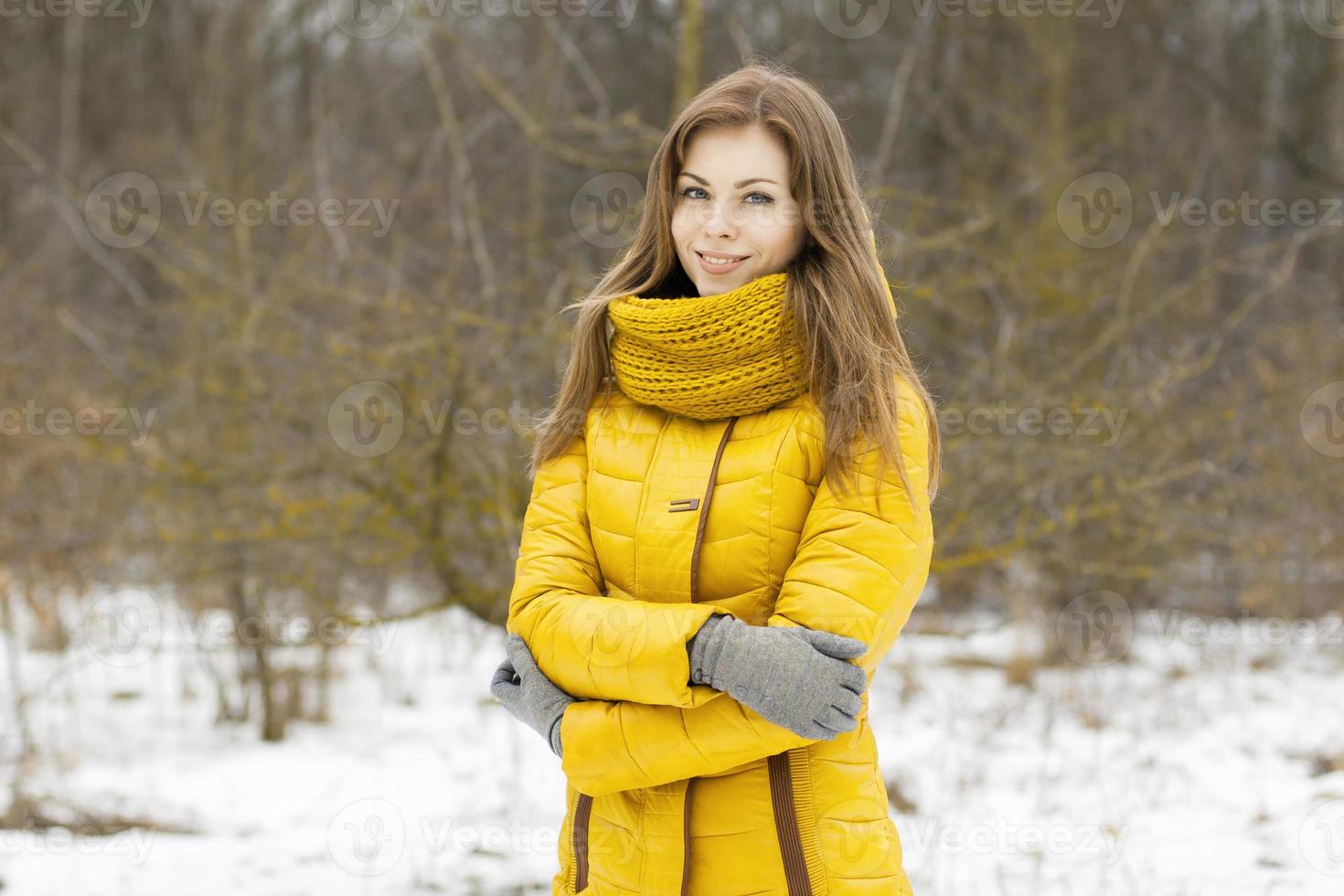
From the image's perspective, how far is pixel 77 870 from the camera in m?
3.70

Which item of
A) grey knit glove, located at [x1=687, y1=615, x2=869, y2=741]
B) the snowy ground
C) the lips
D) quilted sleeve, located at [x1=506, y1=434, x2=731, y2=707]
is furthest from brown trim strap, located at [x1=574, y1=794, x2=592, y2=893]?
the snowy ground

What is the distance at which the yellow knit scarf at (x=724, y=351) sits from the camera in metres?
1.73

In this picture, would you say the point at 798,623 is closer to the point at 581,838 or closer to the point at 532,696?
the point at 532,696

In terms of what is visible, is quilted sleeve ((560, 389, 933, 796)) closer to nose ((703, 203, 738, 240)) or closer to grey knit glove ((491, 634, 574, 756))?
grey knit glove ((491, 634, 574, 756))

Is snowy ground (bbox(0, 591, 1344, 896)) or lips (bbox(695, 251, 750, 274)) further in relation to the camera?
snowy ground (bbox(0, 591, 1344, 896))

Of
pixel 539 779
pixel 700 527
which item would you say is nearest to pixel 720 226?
pixel 700 527

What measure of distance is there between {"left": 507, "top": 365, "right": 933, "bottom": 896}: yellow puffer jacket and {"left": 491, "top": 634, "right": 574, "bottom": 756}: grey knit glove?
0.07ft

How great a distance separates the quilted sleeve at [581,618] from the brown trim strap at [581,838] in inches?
10.6

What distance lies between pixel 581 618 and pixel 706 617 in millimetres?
200

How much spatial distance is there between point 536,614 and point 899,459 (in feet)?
2.00

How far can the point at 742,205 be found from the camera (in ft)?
6.00

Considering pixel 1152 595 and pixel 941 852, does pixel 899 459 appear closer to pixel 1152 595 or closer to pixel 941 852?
pixel 941 852

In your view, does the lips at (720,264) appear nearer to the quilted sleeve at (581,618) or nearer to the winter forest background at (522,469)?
the quilted sleeve at (581,618)

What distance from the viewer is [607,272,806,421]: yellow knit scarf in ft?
5.67
